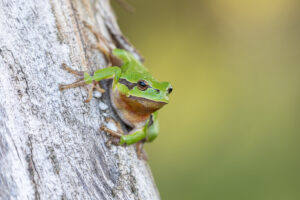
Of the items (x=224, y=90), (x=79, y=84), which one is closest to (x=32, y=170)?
(x=79, y=84)

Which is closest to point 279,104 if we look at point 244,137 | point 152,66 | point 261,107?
point 261,107

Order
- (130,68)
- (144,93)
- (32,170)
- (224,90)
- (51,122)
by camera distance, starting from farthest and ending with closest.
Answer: (224,90) < (130,68) < (144,93) < (51,122) < (32,170)

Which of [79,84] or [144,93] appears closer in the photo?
[79,84]

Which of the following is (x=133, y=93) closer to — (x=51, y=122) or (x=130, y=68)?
(x=130, y=68)

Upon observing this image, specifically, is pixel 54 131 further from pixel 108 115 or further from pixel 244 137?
pixel 244 137

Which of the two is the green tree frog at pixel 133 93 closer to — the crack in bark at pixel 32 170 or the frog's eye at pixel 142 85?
the frog's eye at pixel 142 85

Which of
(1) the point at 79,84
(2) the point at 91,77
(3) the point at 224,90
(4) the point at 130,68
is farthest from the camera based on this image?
(3) the point at 224,90
